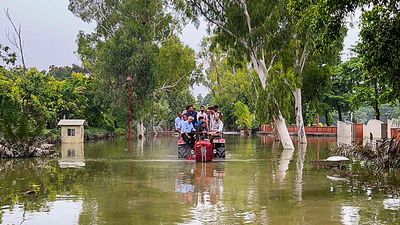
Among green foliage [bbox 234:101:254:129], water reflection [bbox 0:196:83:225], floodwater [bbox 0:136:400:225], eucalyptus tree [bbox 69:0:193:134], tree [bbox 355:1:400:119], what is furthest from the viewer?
green foliage [bbox 234:101:254:129]

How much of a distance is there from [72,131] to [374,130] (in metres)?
21.7

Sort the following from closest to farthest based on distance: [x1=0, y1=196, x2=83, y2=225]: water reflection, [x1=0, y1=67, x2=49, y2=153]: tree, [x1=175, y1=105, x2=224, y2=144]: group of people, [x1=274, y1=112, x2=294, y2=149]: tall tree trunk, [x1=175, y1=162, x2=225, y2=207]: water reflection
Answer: [x1=0, y1=196, x2=83, y2=225]: water reflection → [x1=175, y1=162, x2=225, y2=207]: water reflection → [x1=175, y1=105, x2=224, y2=144]: group of people → [x1=0, y1=67, x2=49, y2=153]: tree → [x1=274, y1=112, x2=294, y2=149]: tall tree trunk

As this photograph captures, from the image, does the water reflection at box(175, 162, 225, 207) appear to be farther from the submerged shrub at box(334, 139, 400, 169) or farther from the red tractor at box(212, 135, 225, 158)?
the submerged shrub at box(334, 139, 400, 169)

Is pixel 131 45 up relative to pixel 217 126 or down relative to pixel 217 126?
up

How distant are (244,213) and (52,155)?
16305 mm

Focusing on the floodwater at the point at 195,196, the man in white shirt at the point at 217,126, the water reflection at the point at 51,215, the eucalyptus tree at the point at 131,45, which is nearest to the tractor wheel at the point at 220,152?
the man in white shirt at the point at 217,126

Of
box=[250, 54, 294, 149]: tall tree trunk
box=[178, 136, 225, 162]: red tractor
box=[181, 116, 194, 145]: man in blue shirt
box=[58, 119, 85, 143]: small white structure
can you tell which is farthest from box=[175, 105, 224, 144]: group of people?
box=[58, 119, 85, 143]: small white structure

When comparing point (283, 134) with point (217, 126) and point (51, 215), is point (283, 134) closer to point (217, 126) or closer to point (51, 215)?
point (217, 126)

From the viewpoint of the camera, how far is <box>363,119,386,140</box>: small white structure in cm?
3847

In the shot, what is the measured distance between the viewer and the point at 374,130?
40.2 m

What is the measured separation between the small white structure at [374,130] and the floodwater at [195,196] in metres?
23.9

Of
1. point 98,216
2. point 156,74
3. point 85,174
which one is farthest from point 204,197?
point 156,74

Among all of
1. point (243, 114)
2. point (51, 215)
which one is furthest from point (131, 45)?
point (51, 215)

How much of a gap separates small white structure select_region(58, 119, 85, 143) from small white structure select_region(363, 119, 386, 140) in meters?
20.7
